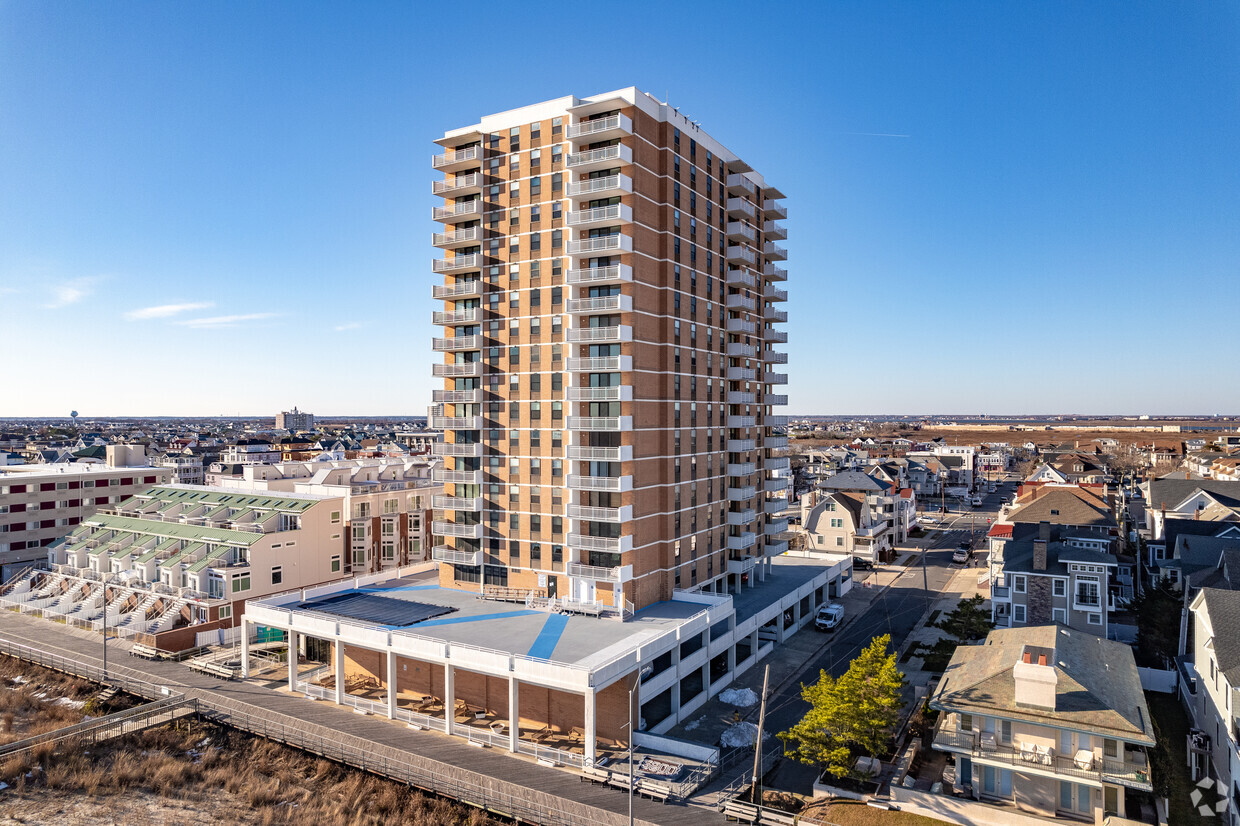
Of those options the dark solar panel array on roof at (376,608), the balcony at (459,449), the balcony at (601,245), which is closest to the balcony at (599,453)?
the balcony at (459,449)

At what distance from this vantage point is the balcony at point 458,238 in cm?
5675

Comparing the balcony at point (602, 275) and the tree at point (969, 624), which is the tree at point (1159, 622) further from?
the balcony at point (602, 275)

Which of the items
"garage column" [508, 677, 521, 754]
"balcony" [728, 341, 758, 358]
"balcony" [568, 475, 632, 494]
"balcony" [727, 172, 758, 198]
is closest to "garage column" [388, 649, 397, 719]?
"garage column" [508, 677, 521, 754]

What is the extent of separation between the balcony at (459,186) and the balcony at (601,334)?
1597 cm

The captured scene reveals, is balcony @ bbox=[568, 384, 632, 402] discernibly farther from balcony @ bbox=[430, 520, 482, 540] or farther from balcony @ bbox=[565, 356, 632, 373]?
balcony @ bbox=[430, 520, 482, 540]

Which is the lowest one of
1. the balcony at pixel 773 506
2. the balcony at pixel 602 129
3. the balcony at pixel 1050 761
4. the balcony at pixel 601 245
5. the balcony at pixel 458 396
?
the balcony at pixel 1050 761

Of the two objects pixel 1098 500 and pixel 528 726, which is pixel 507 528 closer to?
pixel 528 726

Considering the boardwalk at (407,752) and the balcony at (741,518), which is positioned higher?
the balcony at (741,518)

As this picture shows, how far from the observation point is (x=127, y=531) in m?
76.7

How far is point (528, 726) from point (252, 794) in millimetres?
15758

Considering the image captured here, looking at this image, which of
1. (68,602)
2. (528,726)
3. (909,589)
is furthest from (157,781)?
(909,589)

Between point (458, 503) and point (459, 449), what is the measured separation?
4475 mm

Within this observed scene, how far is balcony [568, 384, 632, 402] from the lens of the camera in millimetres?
49438

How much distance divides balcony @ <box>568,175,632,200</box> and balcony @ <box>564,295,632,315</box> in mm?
7446
